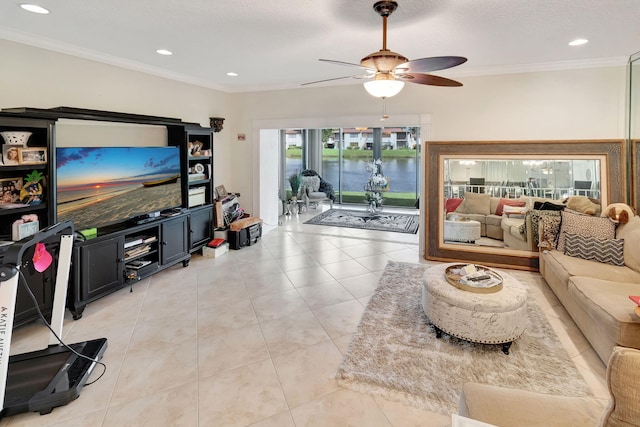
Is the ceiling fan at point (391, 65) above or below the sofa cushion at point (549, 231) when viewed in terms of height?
above

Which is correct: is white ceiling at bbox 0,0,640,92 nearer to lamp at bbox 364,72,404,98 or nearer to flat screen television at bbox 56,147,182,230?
lamp at bbox 364,72,404,98

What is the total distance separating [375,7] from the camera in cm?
260

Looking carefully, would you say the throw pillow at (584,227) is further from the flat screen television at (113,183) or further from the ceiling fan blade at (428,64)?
the flat screen television at (113,183)

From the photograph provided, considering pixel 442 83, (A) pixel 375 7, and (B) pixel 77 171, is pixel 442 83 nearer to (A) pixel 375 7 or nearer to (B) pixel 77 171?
(A) pixel 375 7

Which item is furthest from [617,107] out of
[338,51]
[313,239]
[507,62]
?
[313,239]

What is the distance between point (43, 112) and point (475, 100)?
4.88 meters

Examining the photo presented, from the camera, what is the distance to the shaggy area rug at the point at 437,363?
2.34 metres

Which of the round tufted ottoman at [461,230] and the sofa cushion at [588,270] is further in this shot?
the round tufted ottoman at [461,230]

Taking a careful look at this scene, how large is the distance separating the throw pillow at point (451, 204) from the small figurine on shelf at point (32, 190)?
4.72 m

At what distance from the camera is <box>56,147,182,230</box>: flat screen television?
349cm

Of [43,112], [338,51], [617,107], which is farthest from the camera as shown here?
[617,107]

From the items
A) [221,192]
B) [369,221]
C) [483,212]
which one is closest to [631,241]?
[483,212]

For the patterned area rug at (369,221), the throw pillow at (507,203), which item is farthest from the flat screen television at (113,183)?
the throw pillow at (507,203)

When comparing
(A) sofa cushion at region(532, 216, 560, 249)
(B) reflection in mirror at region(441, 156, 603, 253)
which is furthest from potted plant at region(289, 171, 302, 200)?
(A) sofa cushion at region(532, 216, 560, 249)
